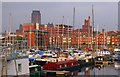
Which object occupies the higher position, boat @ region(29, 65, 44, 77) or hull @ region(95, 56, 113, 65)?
boat @ region(29, 65, 44, 77)

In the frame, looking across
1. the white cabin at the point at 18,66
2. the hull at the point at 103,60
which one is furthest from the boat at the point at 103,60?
the white cabin at the point at 18,66

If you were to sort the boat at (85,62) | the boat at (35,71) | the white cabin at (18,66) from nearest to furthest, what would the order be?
the white cabin at (18,66), the boat at (35,71), the boat at (85,62)

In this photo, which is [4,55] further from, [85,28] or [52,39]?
[85,28]

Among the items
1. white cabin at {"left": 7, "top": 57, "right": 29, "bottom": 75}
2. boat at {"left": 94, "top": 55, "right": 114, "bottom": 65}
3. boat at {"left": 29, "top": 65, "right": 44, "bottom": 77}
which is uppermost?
white cabin at {"left": 7, "top": 57, "right": 29, "bottom": 75}

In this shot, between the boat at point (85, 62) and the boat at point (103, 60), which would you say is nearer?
the boat at point (85, 62)

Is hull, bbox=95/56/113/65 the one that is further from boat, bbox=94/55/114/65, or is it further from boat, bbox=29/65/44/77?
boat, bbox=29/65/44/77

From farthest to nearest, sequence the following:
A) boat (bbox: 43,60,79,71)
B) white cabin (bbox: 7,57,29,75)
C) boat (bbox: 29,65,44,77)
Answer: boat (bbox: 43,60,79,71) < boat (bbox: 29,65,44,77) < white cabin (bbox: 7,57,29,75)

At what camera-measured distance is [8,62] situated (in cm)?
1962

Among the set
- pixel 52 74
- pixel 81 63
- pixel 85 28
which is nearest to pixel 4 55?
pixel 52 74

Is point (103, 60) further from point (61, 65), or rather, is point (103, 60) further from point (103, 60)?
point (61, 65)

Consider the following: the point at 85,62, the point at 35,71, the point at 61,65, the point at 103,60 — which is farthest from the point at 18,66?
the point at 103,60

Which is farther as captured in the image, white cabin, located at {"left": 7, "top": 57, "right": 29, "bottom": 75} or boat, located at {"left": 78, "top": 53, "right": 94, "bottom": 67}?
boat, located at {"left": 78, "top": 53, "right": 94, "bottom": 67}

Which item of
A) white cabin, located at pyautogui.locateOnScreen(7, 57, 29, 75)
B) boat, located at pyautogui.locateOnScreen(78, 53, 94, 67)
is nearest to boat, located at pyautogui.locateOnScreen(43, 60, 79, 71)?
boat, located at pyautogui.locateOnScreen(78, 53, 94, 67)

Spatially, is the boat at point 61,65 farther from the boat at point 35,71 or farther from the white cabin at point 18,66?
the white cabin at point 18,66
